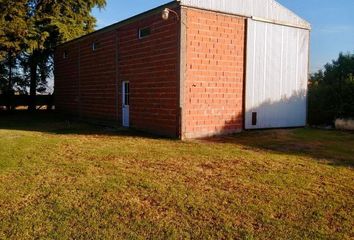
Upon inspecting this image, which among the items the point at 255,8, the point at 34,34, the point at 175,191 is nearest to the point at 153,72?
the point at 255,8

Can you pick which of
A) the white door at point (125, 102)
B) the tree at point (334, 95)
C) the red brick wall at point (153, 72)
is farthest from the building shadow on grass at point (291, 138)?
the white door at point (125, 102)

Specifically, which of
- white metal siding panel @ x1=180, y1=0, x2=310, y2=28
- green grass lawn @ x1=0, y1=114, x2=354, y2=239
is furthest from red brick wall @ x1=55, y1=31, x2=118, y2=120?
green grass lawn @ x1=0, y1=114, x2=354, y2=239

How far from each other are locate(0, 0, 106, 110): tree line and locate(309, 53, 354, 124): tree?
648 inches

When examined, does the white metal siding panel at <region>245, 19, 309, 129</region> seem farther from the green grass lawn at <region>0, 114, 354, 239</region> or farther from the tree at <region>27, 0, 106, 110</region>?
the tree at <region>27, 0, 106, 110</region>

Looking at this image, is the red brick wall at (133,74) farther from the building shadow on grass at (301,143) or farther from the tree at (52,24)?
the tree at (52,24)

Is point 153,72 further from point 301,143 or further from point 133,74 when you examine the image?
point 301,143

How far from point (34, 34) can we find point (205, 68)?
15.4 m

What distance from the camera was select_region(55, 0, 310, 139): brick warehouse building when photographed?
13.5 m

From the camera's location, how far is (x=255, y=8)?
1530 centimetres

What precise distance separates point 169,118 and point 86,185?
6.95 metres

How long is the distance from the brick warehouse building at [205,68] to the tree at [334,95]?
1.50 metres

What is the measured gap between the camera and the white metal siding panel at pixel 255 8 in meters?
13.8

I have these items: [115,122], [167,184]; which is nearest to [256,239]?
[167,184]

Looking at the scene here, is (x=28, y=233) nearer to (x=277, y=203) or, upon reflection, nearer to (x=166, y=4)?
(x=277, y=203)
